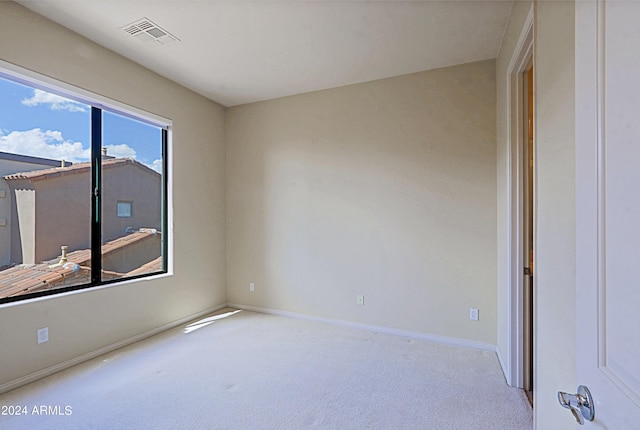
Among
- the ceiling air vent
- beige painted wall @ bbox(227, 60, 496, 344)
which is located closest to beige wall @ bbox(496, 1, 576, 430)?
beige painted wall @ bbox(227, 60, 496, 344)

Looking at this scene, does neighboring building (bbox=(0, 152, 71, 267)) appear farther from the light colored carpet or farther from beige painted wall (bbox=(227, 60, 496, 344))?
beige painted wall (bbox=(227, 60, 496, 344))

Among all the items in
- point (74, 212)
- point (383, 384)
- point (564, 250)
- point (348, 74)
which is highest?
point (348, 74)

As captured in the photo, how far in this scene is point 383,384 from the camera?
2.28m

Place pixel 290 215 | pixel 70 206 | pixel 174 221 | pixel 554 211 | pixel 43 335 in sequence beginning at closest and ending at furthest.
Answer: pixel 554 211 → pixel 43 335 → pixel 70 206 → pixel 174 221 → pixel 290 215

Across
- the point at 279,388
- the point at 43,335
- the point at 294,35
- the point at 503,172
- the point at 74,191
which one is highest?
the point at 294,35

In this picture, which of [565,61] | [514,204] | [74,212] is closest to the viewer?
[565,61]

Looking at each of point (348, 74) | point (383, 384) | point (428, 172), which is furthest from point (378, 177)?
point (383, 384)

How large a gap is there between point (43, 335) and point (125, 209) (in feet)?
4.13

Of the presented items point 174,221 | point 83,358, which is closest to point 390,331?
point 174,221

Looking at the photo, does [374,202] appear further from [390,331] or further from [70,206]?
[70,206]

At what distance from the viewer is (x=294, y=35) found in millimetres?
2551

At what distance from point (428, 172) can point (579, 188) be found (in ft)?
8.23

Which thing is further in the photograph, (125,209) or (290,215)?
(290,215)

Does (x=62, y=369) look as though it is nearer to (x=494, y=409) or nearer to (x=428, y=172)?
(x=494, y=409)
